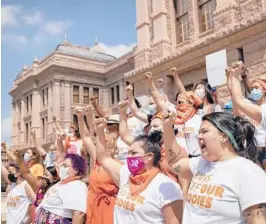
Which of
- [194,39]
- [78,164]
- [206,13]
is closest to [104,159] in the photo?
[78,164]

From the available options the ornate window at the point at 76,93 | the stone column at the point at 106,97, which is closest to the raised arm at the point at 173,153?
the ornate window at the point at 76,93

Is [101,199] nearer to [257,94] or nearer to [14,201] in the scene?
[14,201]

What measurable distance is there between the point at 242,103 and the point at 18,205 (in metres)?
3.48

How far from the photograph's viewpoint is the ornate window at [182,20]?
522 inches

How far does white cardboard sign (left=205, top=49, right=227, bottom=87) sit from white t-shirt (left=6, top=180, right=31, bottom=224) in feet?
12.2

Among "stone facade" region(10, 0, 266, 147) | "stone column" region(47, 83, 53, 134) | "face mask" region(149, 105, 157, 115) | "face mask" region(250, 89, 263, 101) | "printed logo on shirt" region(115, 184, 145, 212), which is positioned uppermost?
"stone column" region(47, 83, 53, 134)

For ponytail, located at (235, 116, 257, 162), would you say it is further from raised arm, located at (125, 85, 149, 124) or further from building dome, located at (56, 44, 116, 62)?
building dome, located at (56, 44, 116, 62)

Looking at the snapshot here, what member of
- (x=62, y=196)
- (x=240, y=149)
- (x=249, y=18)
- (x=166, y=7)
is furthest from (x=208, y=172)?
(x=166, y=7)

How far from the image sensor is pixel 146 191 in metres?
2.87

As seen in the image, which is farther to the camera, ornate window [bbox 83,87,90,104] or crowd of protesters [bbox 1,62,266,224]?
ornate window [bbox 83,87,90,104]

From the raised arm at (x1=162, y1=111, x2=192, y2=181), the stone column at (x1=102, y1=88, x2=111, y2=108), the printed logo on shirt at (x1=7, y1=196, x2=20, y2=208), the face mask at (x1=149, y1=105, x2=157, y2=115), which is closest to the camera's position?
the raised arm at (x1=162, y1=111, x2=192, y2=181)

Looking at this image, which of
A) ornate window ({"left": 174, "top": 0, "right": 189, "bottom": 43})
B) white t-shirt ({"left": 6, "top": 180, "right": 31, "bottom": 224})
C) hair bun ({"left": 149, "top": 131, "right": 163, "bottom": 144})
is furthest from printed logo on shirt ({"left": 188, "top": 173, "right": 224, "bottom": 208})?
ornate window ({"left": 174, "top": 0, "right": 189, "bottom": 43})

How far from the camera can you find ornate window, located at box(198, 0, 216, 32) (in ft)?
40.4

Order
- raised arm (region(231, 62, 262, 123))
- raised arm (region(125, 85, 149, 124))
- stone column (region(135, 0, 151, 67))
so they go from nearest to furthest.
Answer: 1. raised arm (region(231, 62, 262, 123))
2. raised arm (region(125, 85, 149, 124))
3. stone column (region(135, 0, 151, 67))
